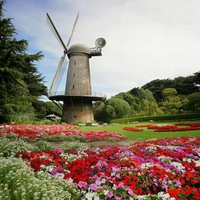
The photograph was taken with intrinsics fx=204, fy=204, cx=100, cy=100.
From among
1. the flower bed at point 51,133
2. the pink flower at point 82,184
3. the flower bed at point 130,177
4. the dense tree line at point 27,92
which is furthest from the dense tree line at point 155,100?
the pink flower at point 82,184

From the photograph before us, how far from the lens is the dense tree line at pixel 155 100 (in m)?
36.8

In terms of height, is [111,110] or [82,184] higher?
[111,110]

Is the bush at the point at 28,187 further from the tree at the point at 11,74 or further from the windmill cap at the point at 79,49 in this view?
the windmill cap at the point at 79,49

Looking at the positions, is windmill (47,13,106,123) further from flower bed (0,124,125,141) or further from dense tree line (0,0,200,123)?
flower bed (0,124,125,141)

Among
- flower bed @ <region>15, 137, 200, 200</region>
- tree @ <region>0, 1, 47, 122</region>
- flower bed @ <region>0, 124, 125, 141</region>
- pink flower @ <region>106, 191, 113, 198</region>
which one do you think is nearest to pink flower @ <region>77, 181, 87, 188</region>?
flower bed @ <region>15, 137, 200, 200</region>

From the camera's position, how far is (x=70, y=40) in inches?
1420

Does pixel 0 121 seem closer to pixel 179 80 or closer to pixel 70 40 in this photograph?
pixel 70 40

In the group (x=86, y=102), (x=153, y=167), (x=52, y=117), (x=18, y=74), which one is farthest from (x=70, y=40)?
(x=153, y=167)

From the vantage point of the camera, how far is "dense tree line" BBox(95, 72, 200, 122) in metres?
36.8

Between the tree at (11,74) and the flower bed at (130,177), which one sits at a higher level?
the tree at (11,74)

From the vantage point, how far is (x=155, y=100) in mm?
60594

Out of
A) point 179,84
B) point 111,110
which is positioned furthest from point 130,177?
point 179,84

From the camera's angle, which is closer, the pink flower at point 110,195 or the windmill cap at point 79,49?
the pink flower at point 110,195

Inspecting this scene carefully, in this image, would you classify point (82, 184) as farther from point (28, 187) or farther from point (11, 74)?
point (11, 74)
